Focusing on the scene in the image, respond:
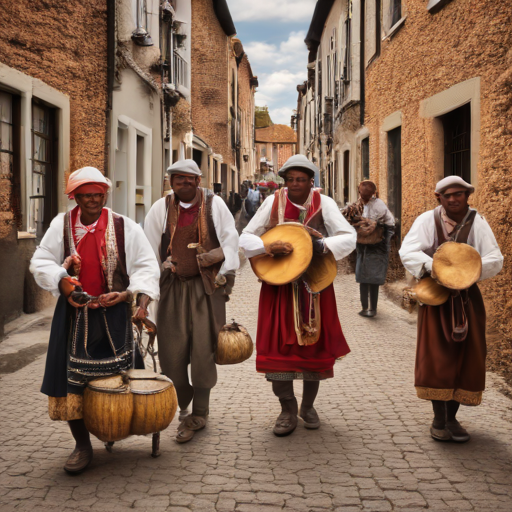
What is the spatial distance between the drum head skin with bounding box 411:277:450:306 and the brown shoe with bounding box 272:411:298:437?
1.16 meters

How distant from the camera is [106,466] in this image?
402cm

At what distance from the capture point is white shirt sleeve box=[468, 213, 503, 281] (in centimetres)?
444

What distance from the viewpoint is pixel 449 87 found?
26.7 ft

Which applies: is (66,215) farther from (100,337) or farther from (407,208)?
(407,208)

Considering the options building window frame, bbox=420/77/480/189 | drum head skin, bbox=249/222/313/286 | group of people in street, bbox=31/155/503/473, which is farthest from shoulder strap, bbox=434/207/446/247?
building window frame, bbox=420/77/480/189

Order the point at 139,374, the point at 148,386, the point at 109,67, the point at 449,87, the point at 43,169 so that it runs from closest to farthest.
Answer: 1. the point at 148,386
2. the point at 139,374
3. the point at 449,87
4. the point at 43,169
5. the point at 109,67

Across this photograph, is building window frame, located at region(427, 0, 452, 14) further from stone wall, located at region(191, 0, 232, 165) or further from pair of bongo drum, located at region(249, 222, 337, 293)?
stone wall, located at region(191, 0, 232, 165)

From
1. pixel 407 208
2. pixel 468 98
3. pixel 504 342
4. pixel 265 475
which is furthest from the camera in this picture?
pixel 407 208

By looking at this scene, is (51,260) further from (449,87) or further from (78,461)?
(449,87)

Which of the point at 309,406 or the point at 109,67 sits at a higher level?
Answer: the point at 109,67

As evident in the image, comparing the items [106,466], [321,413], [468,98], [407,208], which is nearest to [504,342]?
[321,413]

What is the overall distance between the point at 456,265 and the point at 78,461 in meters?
2.56

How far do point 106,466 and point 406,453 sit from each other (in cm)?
179

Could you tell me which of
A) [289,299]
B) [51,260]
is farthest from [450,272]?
[51,260]
